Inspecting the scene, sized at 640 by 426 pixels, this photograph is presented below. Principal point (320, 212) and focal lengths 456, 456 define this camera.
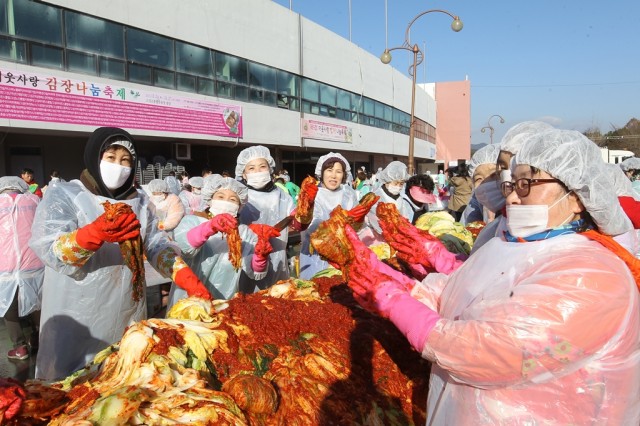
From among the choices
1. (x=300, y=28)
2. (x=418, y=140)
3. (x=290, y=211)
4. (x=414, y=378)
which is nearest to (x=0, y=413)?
(x=414, y=378)

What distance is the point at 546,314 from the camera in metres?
1.50

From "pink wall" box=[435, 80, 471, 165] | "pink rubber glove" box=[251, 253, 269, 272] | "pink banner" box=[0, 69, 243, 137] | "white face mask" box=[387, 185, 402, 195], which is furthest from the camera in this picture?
"pink wall" box=[435, 80, 471, 165]

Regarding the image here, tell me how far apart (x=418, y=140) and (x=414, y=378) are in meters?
42.2

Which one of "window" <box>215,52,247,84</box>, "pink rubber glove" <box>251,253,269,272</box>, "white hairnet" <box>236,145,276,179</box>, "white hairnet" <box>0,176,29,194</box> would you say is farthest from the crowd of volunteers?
"window" <box>215,52,247,84</box>

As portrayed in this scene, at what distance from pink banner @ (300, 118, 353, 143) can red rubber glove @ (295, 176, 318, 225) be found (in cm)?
1904

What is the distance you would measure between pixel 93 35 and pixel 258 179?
1199 cm

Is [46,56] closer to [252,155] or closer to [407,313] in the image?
[252,155]

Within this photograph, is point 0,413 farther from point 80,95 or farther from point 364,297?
point 80,95

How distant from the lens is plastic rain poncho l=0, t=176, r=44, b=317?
565cm

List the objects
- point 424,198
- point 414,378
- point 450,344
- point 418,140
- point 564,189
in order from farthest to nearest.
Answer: point 418,140, point 424,198, point 414,378, point 564,189, point 450,344

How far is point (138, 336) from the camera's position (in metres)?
2.10

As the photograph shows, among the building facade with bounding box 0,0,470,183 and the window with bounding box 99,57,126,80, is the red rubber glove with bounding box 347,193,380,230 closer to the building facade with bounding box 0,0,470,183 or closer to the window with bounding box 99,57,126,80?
the building facade with bounding box 0,0,470,183

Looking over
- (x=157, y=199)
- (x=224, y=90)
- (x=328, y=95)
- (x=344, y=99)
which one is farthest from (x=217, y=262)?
(x=344, y=99)

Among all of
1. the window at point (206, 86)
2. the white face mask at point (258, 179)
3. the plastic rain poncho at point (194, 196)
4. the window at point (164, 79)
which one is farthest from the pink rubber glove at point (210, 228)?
the window at point (206, 86)
